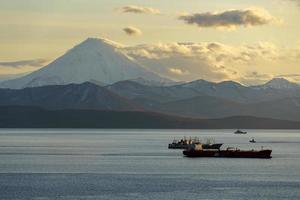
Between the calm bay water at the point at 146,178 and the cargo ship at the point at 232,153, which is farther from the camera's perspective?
the cargo ship at the point at 232,153

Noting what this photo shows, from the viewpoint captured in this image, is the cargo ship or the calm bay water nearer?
the calm bay water

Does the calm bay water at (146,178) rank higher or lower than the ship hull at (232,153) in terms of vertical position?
lower

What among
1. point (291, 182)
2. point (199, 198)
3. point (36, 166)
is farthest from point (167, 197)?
point (36, 166)

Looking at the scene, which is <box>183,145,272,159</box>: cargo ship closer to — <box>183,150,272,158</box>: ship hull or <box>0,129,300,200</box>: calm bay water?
<box>183,150,272,158</box>: ship hull

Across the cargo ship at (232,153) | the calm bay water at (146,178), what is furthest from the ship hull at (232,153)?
the calm bay water at (146,178)

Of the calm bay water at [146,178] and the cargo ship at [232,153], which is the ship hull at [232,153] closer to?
the cargo ship at [232,153]

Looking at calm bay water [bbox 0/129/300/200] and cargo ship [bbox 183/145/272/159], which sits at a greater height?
cargo ship [bbox 183/145/272/159]

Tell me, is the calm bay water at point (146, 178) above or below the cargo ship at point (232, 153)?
below

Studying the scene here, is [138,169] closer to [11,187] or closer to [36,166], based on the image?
[36,166]

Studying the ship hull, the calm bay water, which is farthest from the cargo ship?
the calm bay water

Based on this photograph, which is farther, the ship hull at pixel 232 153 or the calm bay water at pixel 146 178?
the ship hull at pixel 232 153

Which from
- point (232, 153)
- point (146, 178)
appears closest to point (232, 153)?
point (232, 153)
